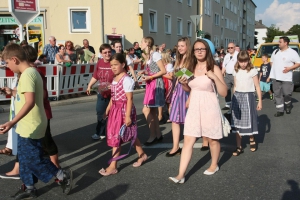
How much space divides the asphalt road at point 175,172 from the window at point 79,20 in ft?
45.6

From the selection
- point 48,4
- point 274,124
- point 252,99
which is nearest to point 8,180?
point 252,99

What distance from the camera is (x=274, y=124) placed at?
23.7 feet

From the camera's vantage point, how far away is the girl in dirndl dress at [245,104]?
5.07 m

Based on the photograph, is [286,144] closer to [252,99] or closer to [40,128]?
[252,99]

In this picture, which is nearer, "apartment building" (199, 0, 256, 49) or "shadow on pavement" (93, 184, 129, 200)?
"shadow on pavement" (93, 184, 129, 200)

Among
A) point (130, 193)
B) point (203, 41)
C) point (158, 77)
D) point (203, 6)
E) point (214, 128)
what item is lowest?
point (130, 193)

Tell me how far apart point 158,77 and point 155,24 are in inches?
709

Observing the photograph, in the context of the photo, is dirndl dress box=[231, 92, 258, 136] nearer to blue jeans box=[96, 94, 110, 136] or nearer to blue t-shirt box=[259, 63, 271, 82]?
blue jeans box=[96, 94, 110, 136]

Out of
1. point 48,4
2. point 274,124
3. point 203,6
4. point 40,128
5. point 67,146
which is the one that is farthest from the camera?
point 203,6

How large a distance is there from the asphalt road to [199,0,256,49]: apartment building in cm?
2392

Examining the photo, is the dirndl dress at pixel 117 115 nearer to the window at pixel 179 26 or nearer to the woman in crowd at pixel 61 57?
the woman in crowd at pixel 61 57

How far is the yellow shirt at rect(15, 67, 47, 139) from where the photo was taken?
318 cm

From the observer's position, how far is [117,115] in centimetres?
416

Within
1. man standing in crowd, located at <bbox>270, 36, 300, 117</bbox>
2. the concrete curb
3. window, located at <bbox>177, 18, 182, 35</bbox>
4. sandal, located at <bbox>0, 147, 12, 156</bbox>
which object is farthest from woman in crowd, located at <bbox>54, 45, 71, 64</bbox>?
window, located at <bbox>177, 18, 182, 35</bbox>
